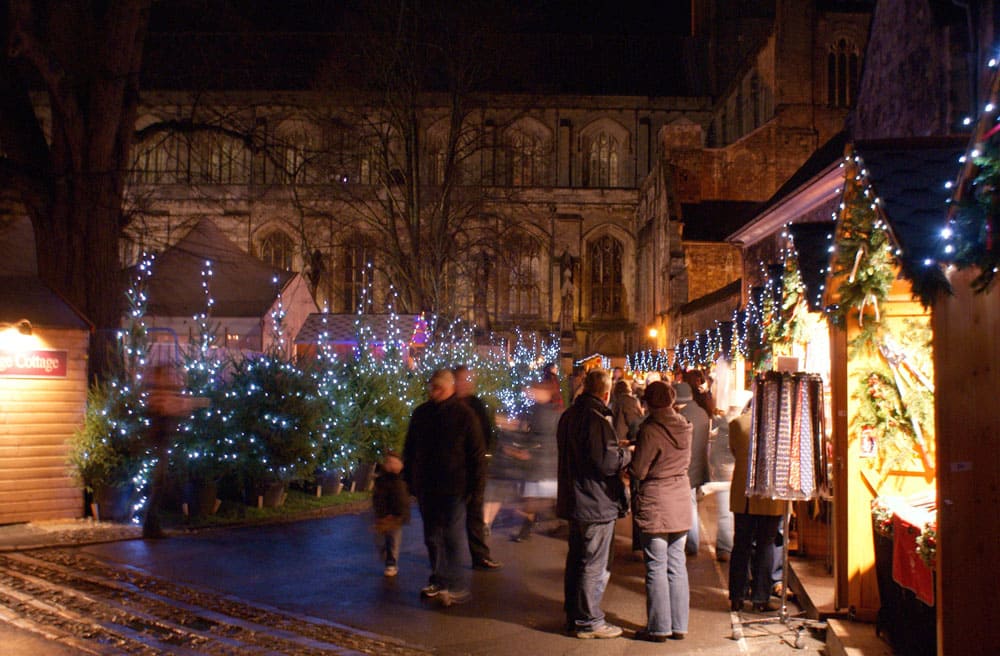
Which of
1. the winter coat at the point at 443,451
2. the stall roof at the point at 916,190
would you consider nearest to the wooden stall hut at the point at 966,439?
the stall roof at the point at 916,190

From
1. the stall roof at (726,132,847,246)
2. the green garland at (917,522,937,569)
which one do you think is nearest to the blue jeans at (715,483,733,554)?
the green garland at (917,522,937,569)

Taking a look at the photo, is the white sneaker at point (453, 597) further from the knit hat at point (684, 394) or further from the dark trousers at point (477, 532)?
the knit hat at point (684, 394)

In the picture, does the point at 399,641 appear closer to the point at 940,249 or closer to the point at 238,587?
the point at 238,587

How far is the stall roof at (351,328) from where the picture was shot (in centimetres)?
2125

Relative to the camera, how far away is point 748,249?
27469 mm

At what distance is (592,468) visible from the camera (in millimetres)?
6969

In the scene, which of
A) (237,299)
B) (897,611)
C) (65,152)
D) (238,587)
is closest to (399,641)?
(238,587)

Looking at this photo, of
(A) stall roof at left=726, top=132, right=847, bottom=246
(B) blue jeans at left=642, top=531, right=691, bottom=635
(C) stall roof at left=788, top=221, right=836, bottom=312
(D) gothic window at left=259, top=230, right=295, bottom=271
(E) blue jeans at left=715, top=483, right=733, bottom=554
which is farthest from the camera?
(D) gothic window at left=259, top=230, right=295, bottom=271

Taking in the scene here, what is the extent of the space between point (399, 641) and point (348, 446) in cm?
764

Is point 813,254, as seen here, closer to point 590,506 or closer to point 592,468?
point 592,468

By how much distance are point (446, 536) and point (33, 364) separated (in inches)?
250

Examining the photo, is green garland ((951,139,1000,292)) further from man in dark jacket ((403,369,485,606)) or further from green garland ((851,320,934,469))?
man in dark jacket ((403,369,485,606))

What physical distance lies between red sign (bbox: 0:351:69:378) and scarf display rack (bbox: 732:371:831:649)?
26.8 feet

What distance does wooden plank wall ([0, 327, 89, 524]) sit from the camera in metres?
11.3
